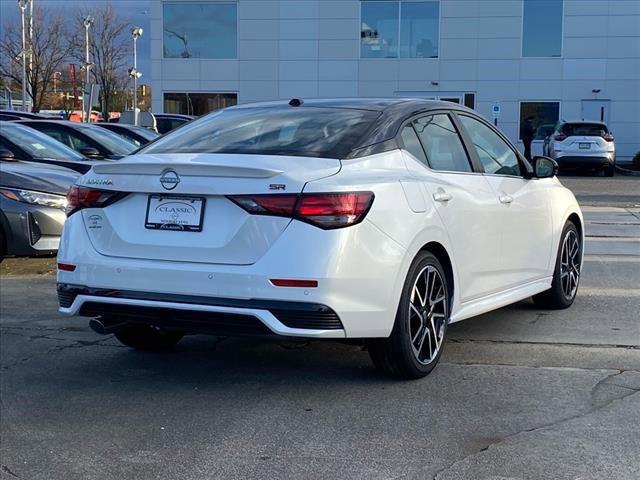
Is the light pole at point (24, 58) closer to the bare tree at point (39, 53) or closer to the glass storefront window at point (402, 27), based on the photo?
the bare tree at point (39, 53)

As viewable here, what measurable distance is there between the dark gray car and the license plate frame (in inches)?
174

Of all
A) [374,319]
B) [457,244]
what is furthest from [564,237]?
[374,319]

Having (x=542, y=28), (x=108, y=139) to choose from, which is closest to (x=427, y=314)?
(x=108, y=139)

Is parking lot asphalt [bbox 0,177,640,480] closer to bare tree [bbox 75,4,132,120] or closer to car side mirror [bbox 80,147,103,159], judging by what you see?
car side mirror [bbox 80,147,103,159]

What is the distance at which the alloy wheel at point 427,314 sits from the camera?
4.79 m

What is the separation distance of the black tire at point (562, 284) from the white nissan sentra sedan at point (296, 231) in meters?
1.31

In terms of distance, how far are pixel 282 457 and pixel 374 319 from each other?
905 millimetres

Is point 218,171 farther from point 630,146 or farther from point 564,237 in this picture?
point 630,146

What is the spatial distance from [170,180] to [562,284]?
12.0 feet

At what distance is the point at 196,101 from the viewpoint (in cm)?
3603

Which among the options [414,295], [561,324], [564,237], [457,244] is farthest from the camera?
[564,237]

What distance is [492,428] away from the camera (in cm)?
418

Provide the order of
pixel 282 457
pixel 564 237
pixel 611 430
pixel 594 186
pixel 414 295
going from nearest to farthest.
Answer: pixel 282 457
pixel 611 430
pixel 414 295
pixel 564 237
pixel 594 186

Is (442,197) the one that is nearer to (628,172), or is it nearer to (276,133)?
(276,133)
